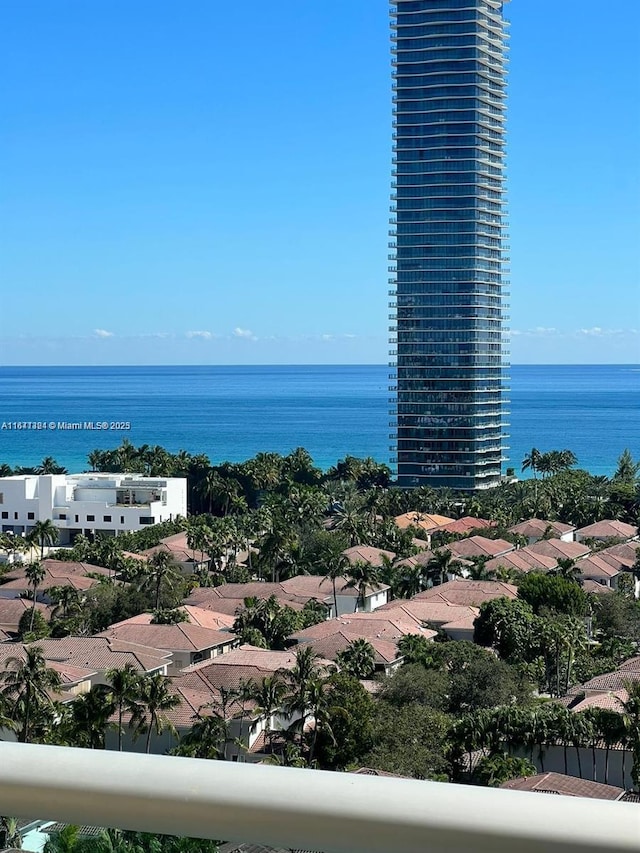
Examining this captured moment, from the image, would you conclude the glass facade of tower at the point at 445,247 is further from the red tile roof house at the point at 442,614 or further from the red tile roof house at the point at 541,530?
the red tile roof house at the point at 442,614

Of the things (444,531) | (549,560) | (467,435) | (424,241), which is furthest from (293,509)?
(424,241)

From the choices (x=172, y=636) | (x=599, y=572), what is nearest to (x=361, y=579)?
(x=172, y=636)

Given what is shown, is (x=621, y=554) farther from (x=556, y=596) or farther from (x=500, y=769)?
(x=500, y=769)

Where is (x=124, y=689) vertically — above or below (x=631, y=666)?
above

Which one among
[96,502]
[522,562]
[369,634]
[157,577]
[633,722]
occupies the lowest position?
[369,634]

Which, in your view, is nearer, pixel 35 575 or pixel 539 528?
pixel 35 575

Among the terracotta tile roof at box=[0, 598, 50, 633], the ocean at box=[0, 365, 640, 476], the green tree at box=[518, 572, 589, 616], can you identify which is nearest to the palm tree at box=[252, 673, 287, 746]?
the terracotta tile roof at box=[0, 598, 50, 633]

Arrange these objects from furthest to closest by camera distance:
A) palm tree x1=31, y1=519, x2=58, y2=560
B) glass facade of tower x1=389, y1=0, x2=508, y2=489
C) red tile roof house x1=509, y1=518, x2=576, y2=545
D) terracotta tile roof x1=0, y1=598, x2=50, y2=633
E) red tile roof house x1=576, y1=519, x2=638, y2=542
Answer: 1. glass facade of tower x1=389, y1=0, x2=508, y2=489
2. red tile roof house x1=576, y1=519, x2=638, y2=542
3. red tile roof house x1=509, y1=518, x2=576, y2=545
4. palm tree x1=31, y1=519, x2=58, y2=560
5. terracotta tile roof x1=0, y1=598, x2=50, y2=633

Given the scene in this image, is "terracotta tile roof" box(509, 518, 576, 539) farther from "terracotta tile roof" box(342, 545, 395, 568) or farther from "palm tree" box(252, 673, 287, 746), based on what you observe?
"palm tree" box(252, 673, 287, 746)
